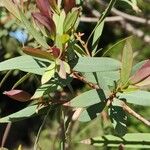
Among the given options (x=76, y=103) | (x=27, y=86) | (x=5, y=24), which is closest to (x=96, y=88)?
(x=76, y=103)

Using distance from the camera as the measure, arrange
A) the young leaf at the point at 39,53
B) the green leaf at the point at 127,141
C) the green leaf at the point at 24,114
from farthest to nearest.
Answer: the green leaf at the point at 127,141
the green leaf at the point at 24,114
the young leaf at the point at 39,53

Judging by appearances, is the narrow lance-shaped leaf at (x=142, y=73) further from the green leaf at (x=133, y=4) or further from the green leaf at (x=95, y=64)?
the green leaf at (x=133, y=4)

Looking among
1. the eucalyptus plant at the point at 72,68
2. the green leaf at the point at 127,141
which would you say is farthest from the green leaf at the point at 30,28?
the green leaf at the point at 127,141

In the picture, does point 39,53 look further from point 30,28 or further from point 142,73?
point 142,73

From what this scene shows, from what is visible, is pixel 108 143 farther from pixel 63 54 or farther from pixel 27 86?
pixel 27 86

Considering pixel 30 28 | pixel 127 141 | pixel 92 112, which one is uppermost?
pixel 30 28

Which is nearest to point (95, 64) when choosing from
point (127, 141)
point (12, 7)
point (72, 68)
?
point (72, 68)
